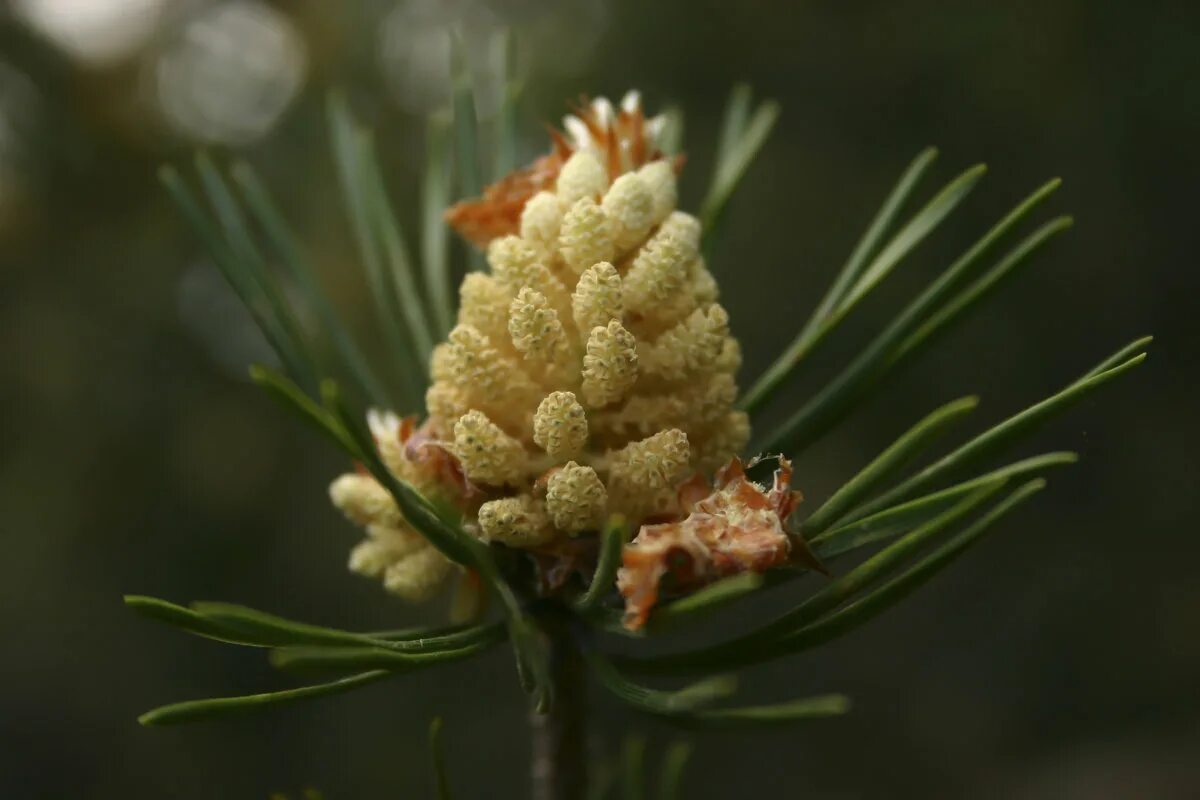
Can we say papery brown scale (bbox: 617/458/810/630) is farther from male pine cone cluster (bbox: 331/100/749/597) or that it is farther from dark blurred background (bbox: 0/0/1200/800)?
dark blurred background (bbox: 0/0/1200/800)

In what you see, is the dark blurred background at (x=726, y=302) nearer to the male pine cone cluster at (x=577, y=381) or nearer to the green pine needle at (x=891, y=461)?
the male pine cone cluster at (x=577, y=381)

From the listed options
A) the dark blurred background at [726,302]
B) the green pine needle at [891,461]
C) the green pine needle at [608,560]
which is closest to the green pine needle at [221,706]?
the green pine needle at [608,560]

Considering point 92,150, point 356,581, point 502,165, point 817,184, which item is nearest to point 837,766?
point 356,581

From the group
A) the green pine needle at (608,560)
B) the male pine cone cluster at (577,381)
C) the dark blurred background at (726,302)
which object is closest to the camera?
the green pine needle at (608,560)

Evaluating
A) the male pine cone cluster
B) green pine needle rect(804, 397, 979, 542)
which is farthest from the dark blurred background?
green pine needle rect(804, 397, 979, 542)

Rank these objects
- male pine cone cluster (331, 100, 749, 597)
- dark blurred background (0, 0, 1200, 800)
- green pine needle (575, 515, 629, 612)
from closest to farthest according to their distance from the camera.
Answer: green pine needle (575, 515, 629, 612), male pine cone cluster (331, 100, 749, 597), dark blurred background (0, 0, 1200, 800)

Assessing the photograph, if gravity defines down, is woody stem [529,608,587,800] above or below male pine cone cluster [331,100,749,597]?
below
